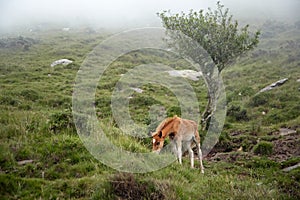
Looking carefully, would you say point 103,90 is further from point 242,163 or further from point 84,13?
point 84,13

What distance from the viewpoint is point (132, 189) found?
8078mm

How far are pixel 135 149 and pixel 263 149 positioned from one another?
7466mm

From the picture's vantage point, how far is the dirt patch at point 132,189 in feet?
26.1

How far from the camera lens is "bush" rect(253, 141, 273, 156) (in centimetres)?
1540

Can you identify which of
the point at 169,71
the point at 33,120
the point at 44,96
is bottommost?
the point at 169,71

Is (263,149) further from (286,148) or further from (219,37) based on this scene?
(219,37)

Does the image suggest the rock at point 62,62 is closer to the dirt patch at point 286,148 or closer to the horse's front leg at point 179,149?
the dirt patch at point 286,148

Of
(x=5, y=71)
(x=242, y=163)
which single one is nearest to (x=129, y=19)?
(x=5, y=71)

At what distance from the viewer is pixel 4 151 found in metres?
9.59

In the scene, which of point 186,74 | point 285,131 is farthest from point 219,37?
point 186,74

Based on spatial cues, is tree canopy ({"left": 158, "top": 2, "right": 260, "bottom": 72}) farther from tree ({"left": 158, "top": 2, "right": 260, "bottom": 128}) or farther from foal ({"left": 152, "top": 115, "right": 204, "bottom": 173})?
foal ({"left": 152, "top": 115, "right": 204, "bottom": 173})

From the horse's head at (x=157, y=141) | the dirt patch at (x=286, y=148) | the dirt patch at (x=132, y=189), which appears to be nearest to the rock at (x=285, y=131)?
the dirt patch at (x=286, y=148)

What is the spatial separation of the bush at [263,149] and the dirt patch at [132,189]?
900cm

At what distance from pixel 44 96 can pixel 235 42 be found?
14.8 metres
